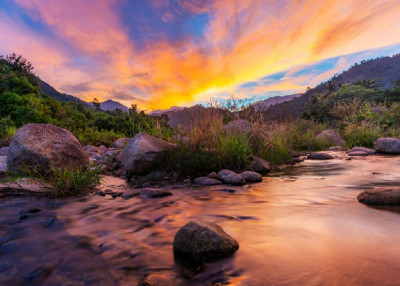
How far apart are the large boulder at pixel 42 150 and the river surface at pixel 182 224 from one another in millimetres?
1196

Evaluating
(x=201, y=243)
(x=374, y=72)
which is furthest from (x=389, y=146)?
(x=374, y=72)

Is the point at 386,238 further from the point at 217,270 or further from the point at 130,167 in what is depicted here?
the point at 130,167

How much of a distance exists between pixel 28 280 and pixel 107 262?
0.57 meters

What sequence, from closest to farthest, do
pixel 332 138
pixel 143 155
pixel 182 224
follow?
pixel 182 224 → pixel 143 155 → pixel 332 138

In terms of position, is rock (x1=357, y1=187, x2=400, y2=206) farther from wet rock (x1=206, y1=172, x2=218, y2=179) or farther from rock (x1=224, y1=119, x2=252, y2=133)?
rock (x1=224, y1=119, x2=252, y2=133)

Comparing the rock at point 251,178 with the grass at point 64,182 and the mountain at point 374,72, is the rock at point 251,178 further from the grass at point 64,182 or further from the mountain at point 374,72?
the mountain at point 374,72

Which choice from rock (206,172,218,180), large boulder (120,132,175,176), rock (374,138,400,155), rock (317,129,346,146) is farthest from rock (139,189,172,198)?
Result: rock (317,129,346,146)

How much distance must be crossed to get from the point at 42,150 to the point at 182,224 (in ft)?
13.0

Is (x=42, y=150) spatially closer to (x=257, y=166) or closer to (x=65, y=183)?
(x=65, y=183)

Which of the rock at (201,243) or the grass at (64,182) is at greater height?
the grass at (64,182)

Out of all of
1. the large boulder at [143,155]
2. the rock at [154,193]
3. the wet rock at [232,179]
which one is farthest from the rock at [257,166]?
the rock at [154,193]

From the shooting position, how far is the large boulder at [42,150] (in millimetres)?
4945

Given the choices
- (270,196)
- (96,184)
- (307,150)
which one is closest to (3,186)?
(96,184)

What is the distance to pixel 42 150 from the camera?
16.5 feet
